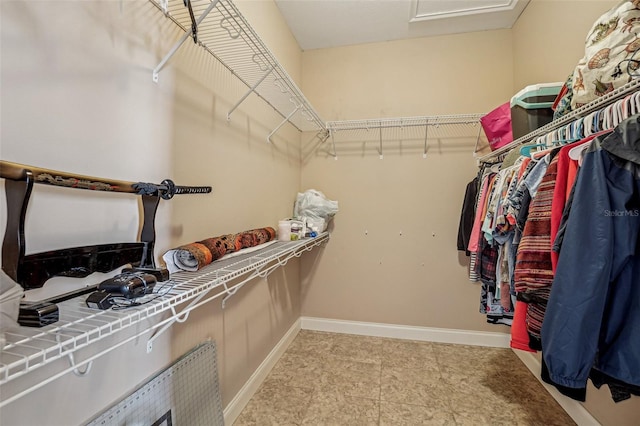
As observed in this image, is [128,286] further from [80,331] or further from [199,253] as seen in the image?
[199,253]

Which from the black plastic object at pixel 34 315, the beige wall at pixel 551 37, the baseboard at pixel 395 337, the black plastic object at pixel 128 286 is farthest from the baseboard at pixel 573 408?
the black plastic object at pixel 34 315

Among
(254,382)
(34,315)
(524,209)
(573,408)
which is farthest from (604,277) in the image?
(254,382)

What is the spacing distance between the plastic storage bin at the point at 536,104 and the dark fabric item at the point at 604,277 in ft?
3.02

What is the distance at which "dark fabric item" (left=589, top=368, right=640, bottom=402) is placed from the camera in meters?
0.78

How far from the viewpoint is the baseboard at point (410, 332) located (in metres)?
2.45

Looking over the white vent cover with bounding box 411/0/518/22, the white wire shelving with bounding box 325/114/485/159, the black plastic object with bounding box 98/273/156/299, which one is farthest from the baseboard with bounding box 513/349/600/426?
the white vent cover with bounding box 411/0/518/22

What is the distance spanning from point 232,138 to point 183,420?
4.28 feet

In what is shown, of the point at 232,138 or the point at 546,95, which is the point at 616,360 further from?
the point at 232,138

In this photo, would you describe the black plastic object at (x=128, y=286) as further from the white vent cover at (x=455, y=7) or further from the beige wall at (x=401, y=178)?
the white vent cover at (x=455, y=7)

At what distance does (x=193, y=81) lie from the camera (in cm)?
124

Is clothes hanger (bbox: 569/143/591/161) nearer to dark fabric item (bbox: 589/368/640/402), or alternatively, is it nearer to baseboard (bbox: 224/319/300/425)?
dark fabric item (bbox: 589/368/640/402)

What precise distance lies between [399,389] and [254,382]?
0.94m

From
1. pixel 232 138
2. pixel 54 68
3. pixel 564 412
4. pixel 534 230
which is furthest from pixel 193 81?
pixel 564 412

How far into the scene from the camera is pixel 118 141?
0.90 metres
